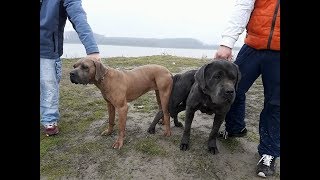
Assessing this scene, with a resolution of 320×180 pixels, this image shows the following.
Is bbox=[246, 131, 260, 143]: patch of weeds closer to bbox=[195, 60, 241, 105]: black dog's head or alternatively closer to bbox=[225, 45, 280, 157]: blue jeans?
bbox=[225, 45, 280, 157]: blue jeans

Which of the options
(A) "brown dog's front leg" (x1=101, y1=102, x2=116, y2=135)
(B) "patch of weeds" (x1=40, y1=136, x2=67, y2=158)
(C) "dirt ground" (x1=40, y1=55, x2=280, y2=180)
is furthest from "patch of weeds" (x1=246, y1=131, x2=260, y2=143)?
(B) "patch of weeds" (x1=40, y1=136, x2=67, y2=158)

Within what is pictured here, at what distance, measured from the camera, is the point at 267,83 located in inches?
180

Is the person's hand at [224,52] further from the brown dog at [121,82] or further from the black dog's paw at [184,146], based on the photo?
the black dog's paw at [184,146]

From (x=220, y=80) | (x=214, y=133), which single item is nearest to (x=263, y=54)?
(x=220, y=80)

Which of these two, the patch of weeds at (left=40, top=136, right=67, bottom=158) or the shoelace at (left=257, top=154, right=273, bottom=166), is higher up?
the shoelace at (left=257, top=154, right=273, bottom=166)

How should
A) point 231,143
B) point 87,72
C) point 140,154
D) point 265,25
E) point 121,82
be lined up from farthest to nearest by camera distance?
point 231,143 < point 121,82 < point 87,72 < point 140,154 < point 265,25

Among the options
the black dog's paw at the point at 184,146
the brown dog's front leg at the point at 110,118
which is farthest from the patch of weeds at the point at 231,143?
the brown dog's front leg at the point at 110,118

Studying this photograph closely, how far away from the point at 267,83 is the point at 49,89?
10.9 feet

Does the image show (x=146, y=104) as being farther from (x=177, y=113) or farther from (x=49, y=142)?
(x=49, y=142)

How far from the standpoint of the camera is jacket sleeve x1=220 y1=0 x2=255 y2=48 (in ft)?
14.9

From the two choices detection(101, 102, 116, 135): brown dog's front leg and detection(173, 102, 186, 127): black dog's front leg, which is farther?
detection(173, 102, 186, 127): black dog's front leg

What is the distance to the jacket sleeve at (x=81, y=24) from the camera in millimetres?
5246

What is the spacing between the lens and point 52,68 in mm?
5574
